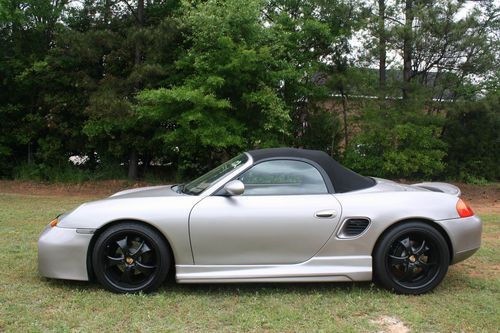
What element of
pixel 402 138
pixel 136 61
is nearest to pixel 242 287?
pixel 402 138

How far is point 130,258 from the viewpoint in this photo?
15.2 feet

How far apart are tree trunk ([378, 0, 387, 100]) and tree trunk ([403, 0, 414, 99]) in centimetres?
54

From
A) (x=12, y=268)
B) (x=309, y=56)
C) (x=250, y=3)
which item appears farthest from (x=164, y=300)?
(x=309, y=56)

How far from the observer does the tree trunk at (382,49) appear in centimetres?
1354

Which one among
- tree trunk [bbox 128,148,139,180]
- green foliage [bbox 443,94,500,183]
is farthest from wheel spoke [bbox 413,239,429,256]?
tree trunk [bbox 128,148,139,180]

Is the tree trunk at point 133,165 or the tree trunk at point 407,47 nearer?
the tree trunk at point 407,47

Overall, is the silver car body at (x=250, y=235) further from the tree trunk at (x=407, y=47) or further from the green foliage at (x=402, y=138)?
the tree trunk at (x=407, y=47)

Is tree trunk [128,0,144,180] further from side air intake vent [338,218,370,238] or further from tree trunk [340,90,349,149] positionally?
side air intake vent [338,218,370,238]

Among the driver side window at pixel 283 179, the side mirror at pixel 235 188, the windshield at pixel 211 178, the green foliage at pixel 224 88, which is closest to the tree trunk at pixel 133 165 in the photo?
the green foliage at pixel 224 88

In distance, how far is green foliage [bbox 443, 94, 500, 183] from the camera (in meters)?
16.1

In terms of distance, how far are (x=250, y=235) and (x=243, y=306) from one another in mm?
630

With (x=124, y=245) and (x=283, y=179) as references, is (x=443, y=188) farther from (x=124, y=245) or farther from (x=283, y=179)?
(x=124, y=245)

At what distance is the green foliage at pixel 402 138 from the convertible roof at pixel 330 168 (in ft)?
27.9

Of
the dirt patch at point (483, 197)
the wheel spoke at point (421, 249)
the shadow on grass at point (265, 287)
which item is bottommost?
the dirt patch at point (483, 197)
